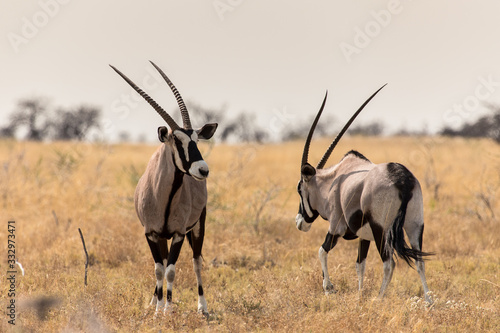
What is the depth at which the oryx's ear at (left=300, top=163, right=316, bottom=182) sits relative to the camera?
6637mm

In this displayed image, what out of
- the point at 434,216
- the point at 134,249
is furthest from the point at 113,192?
the point at 434,216

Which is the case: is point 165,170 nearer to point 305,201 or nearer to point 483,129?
point 305,201

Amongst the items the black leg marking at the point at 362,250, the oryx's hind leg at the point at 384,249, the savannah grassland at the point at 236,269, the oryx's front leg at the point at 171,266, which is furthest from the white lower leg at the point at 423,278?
the oryx's front leg at the point at 171,266

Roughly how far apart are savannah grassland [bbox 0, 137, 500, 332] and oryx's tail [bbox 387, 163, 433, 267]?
0.50 m

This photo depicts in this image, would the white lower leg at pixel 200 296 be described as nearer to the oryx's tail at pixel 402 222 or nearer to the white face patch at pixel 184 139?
the white face patch at pixel 184 139

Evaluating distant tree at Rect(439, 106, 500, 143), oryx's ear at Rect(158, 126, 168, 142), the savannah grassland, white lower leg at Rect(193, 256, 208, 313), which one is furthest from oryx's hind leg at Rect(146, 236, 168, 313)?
distant tree at Rect(439, 106, 500, 143)

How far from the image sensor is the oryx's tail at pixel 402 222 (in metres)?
5.30

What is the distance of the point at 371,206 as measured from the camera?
218 inches

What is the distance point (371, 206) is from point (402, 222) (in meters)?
0.37

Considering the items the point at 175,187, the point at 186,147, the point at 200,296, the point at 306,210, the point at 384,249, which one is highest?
the point at 186,147

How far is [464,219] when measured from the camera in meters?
10.7

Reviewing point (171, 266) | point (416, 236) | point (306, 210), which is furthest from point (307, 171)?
point (171, 266)

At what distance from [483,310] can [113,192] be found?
31.6 feet

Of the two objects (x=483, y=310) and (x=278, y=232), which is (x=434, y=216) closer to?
(x=278, y=232)
